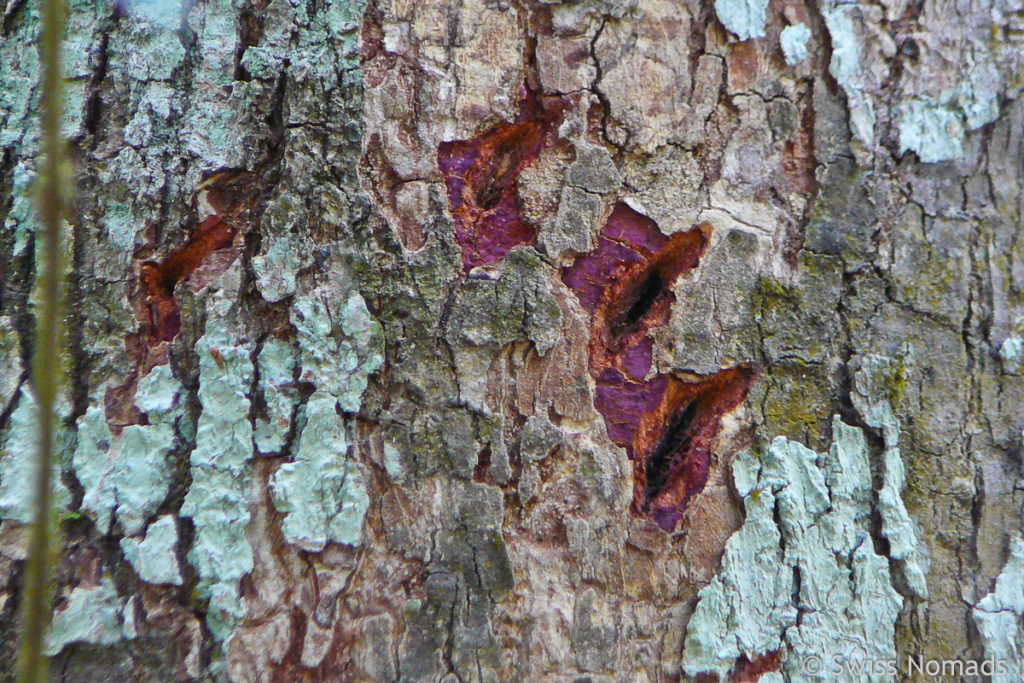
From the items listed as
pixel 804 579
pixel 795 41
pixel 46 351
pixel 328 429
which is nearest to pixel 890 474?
pixel 804 579

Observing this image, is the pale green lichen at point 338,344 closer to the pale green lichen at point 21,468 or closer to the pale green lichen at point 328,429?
the pale green lichen at point 328,429

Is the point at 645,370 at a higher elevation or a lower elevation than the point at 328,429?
higher

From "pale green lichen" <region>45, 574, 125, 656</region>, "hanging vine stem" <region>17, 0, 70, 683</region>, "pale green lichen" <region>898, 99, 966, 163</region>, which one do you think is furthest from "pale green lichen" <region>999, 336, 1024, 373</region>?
"pale green lichen" <region>45, 574, 125, 656</region>

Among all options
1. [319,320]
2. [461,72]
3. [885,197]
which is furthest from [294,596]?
[885,197]

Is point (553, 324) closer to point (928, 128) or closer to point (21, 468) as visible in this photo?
point (928, 128)

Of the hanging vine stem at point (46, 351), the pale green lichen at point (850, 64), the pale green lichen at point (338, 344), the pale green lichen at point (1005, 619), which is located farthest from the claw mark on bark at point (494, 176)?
the pale green lichen at point (1005, 619)

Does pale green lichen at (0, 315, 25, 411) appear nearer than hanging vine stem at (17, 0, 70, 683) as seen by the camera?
No

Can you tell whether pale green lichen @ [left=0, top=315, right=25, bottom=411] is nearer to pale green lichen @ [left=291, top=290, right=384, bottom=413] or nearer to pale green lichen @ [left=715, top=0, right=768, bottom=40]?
pale green lichen @ [left=291, top=290, right=384, bottom=413]
